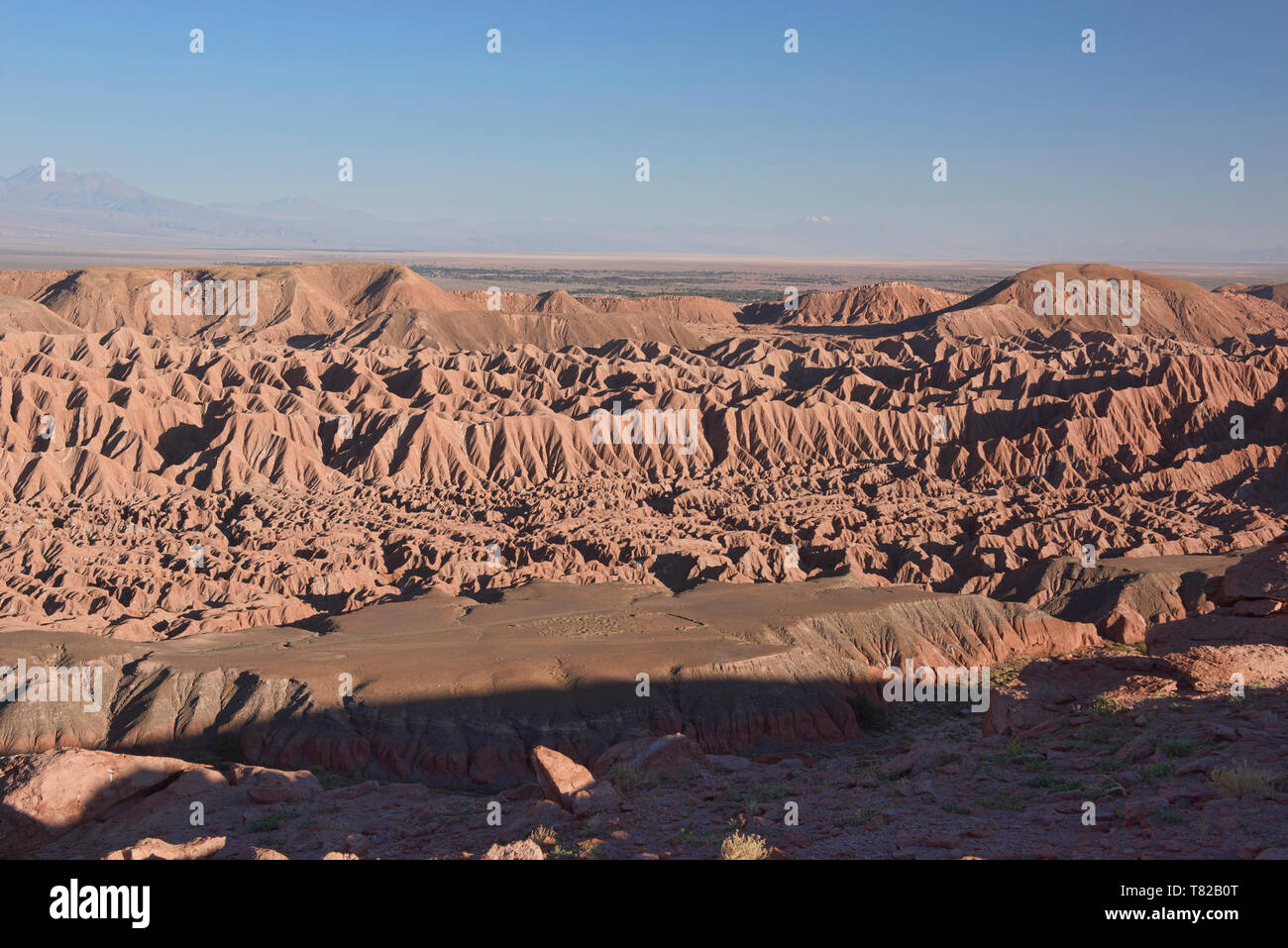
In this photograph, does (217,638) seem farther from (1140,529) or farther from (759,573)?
(1140,529)

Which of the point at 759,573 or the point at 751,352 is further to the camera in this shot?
the point at 751,352

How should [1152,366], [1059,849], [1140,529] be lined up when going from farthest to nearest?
[1152,366] < [1140,529] < [1059,849]

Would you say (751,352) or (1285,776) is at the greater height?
(751,352)

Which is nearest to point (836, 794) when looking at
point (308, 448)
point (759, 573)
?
point (759, 573)

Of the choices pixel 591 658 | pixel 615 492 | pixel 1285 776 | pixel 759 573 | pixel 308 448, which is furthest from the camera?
pixel 308 448

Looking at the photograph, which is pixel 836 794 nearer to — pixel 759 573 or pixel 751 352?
pixel 759 573
